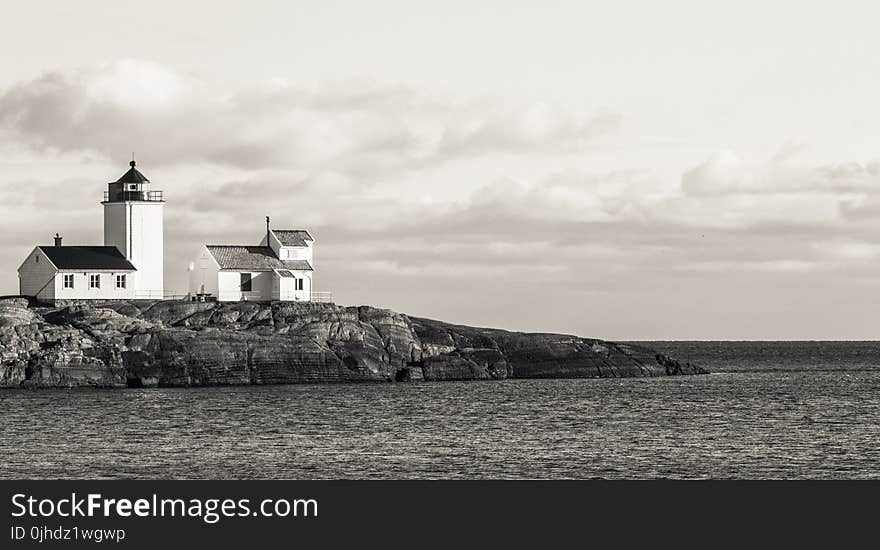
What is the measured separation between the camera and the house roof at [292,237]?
8781 cm

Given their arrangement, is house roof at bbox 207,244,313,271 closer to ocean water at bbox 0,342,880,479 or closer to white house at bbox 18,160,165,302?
white house at bbox 18,160,165,302

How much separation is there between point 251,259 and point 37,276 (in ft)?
42.4

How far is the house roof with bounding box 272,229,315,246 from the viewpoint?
8781cm

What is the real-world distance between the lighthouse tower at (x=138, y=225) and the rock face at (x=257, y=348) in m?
3.06

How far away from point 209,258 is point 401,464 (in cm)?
4759

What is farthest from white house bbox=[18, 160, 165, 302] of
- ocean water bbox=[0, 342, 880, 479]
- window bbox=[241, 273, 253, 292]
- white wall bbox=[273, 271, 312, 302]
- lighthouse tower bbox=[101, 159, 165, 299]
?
ocean water bbox=[0, 342, 880, 479]

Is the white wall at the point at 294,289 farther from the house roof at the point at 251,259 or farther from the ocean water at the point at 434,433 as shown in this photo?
the ocean water at the point at 434,433

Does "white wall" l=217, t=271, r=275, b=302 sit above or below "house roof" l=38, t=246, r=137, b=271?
below

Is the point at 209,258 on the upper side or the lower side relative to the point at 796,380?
upper

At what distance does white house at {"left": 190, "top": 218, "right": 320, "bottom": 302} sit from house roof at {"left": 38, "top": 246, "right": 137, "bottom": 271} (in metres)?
4.82

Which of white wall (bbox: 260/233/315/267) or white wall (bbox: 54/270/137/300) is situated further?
white wall (bbox: 260/233/315/267)
